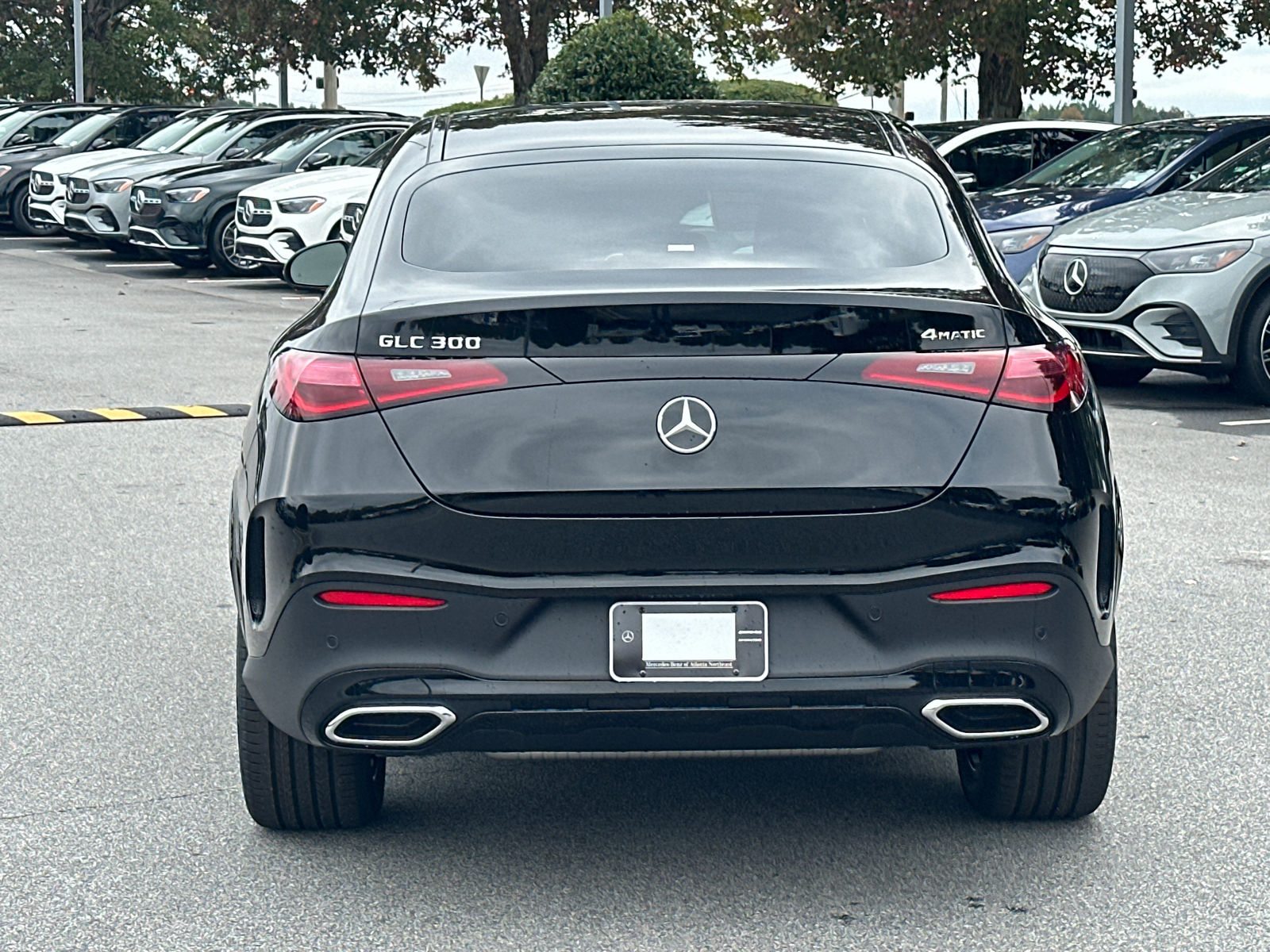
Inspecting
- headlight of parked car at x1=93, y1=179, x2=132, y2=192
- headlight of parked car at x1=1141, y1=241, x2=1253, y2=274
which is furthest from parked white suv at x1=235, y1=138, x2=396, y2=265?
headlight of parked car at x1=1141, y1=241, x2=1253, y2=274

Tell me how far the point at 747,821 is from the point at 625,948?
752mm

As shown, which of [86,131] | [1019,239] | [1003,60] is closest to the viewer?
[1019,239]

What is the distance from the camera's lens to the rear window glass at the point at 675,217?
13.2 feet

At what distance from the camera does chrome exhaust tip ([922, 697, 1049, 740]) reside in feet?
11.7

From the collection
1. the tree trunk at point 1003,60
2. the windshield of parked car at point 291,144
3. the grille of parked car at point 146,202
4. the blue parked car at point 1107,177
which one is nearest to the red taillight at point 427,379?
the blue parked car at point 1107,177

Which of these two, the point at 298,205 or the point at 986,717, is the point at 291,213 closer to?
the point at 298,205

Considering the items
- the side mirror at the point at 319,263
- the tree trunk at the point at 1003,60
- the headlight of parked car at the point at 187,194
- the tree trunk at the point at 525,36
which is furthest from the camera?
the tree trunk at the point at 525,36

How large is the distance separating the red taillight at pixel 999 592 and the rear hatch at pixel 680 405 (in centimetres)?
19

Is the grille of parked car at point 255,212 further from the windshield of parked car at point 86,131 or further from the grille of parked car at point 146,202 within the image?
the windshield of parked car at point 86,131

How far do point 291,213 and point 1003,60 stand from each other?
11054 mm

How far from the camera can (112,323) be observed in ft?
50.3

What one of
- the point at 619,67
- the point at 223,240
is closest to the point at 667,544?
the point at 223,240

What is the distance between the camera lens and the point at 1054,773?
4102 millimetres

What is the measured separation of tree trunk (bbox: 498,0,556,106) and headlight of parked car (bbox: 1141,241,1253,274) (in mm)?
22712
